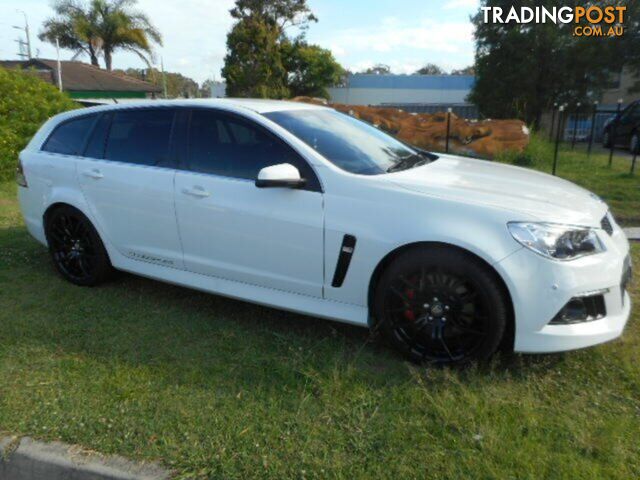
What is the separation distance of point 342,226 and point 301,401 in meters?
0.98

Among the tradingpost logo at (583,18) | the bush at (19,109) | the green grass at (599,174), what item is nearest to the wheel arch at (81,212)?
the green grass at (599,174)

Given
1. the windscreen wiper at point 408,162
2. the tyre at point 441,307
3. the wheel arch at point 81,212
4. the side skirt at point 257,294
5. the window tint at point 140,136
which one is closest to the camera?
the tyre at point 441,307

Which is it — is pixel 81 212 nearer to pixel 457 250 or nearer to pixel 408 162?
pixel 408 162

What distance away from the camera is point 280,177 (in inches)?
119

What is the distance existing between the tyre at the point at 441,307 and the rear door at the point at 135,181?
1577mm

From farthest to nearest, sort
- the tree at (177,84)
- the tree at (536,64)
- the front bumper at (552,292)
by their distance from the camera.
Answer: the tree at (177,84), the tree at (536,64), the front bumper at (552,292)

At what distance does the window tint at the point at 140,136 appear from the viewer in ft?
12.3

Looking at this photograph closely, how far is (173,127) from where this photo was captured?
3744mm

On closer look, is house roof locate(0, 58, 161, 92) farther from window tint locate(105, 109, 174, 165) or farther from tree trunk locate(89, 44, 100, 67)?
window tint locate(105, 109, 174, 165)

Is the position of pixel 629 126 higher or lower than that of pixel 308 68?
lower

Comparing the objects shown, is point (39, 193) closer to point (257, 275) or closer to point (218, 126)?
point (218, 126)

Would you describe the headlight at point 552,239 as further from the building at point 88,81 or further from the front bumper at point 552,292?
the building at point 88,81

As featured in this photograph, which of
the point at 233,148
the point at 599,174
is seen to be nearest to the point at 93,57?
the point at 599,174

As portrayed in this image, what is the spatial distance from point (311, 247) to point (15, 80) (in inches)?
374
